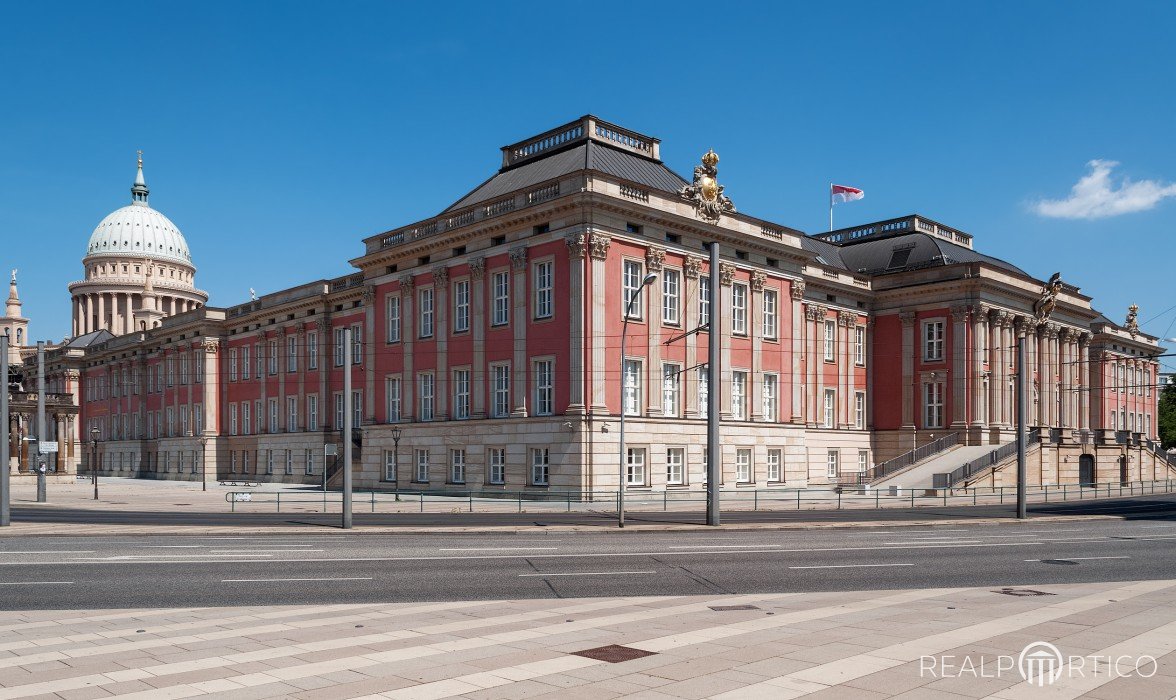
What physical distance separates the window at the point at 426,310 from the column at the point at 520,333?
788 centimetres

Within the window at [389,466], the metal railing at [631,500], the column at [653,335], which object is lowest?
the metal railing at [631,500]

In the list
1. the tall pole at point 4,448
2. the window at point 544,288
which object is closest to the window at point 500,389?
the window at point 544,288

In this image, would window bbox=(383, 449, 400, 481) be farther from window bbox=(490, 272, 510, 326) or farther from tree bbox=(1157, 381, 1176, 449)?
tree bbox=(1157, 381, 1176, 449)

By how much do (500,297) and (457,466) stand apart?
953cm

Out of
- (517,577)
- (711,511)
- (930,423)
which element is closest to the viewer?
(517,577)

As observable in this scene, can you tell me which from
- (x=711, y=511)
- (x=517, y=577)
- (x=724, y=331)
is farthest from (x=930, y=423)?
(x=517, y=577)

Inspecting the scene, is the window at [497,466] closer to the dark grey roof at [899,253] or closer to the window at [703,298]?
the window at [703,298]

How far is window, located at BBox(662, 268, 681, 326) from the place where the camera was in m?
49.1

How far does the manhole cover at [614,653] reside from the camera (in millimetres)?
10859

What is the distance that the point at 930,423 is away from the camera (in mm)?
65062

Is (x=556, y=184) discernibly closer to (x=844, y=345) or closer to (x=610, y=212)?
(x=610, y=212)

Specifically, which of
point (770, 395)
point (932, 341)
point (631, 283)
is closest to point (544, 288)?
point (631, 283)

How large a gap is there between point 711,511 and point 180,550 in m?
16.5
